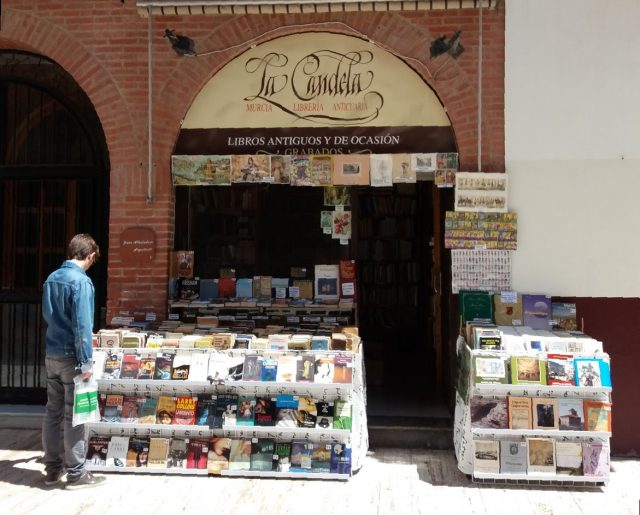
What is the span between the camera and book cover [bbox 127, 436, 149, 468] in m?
5.19

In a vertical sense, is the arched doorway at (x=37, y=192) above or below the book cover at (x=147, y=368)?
above

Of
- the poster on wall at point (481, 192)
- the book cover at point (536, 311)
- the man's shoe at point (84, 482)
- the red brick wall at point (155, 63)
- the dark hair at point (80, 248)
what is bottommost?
the man's shoe at point (84, 482)

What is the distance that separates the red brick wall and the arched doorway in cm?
79

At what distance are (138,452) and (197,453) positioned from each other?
0.51 meters

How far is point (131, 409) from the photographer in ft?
17.4

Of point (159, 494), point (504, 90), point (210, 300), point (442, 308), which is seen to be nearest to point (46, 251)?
point (210, 300)

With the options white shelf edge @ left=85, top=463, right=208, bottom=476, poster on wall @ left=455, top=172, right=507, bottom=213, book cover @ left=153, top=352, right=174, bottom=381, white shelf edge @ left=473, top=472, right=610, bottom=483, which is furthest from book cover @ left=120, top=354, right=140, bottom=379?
poster on wall @ left=455, top=172, right=507, bottom=213

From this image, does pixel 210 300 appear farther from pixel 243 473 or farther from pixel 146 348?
pixel 243 473

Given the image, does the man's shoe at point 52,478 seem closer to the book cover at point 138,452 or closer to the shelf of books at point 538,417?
the book cover at point 138,452

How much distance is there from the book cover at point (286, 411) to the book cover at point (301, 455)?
0.57ft

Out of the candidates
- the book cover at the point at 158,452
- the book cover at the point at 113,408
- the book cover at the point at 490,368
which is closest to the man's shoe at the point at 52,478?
the book cover at the point at 113,408

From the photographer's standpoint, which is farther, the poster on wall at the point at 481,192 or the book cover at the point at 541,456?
the poster on wall at the point at 481,192

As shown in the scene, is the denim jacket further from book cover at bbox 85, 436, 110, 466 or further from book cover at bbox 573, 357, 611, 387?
book cover at bbox 573, 357, 611, 387

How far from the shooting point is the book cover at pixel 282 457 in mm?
5090
